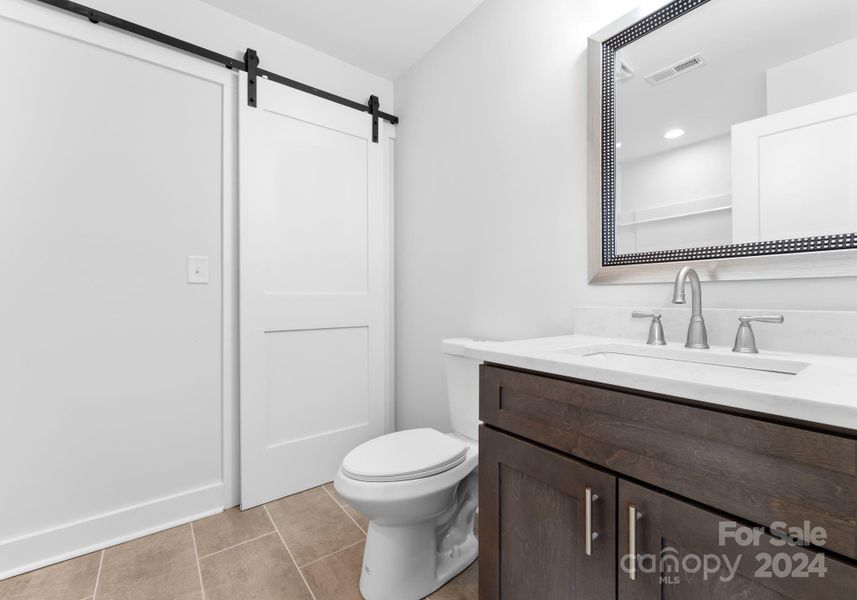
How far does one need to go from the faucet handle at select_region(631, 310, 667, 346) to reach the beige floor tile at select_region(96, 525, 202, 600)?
5.35 feet

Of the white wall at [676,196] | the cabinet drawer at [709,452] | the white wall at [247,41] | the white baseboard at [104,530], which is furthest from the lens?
the white wall at [247,41]

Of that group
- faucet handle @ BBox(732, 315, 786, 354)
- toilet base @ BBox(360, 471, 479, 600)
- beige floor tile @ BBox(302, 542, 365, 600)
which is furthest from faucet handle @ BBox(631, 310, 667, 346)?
beige floor tile @ BBox(302, 542, 365, 600)

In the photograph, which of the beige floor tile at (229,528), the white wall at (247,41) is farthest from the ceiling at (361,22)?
the beige floor tile at (229,528)

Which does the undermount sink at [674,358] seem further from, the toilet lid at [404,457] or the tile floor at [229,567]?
the tile floor at [229,567]

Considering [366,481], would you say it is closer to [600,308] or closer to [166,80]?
[600,308]

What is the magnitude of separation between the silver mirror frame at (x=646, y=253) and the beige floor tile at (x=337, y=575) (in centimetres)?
132

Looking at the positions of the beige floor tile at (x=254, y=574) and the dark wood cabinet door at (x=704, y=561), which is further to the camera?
the beige floor tile at (x=254, y=574)

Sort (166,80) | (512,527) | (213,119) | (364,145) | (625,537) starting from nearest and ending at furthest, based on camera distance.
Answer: (625,537) < (512,527) < (166,80) < (213,119) < (364,145)

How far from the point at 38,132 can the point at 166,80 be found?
503 mm

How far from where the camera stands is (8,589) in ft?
4.24

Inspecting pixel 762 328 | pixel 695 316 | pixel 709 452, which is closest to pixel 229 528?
pixel 709 452

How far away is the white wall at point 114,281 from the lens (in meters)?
1.39

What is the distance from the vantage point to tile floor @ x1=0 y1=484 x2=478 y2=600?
50.0 inches

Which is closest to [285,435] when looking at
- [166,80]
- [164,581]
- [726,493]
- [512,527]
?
[164,581]
